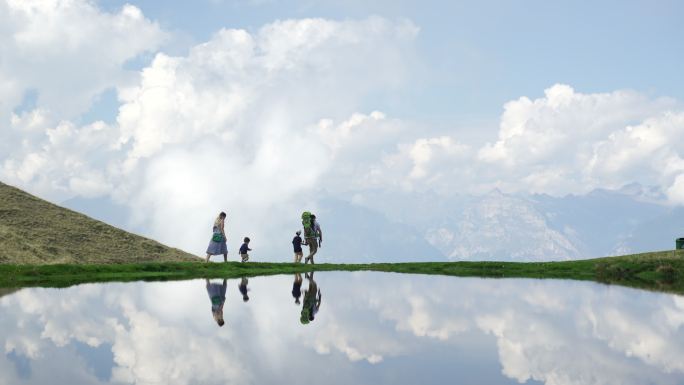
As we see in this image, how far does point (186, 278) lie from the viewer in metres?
35.2

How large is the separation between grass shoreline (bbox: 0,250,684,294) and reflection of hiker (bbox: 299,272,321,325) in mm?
9260

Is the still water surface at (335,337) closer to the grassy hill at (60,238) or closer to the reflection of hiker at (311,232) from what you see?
the reflection of hiker at (311,232)

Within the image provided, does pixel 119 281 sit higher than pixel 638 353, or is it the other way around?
pixel 119 281

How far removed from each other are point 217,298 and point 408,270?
2189 centimetres

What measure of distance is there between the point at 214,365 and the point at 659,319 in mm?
14340

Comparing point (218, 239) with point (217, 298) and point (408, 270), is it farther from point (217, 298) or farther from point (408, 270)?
point (217, 298)

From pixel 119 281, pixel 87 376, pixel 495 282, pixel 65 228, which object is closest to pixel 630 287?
pixel 495 282

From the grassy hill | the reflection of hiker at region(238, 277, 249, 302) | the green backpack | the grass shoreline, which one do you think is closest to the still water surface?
the reflection of hiker at region(238, 277, 249, 302)

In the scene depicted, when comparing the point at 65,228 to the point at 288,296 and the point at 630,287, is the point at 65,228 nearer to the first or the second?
the point at 288,296

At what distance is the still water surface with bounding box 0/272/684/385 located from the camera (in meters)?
12.5

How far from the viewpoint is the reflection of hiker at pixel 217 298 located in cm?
1967

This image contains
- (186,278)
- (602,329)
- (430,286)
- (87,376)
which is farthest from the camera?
(186,278)

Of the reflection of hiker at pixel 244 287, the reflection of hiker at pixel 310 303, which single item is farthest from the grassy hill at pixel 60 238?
the reflection of hiker at pixel 310 303

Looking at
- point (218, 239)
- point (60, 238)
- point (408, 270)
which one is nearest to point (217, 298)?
point (218, 239)
